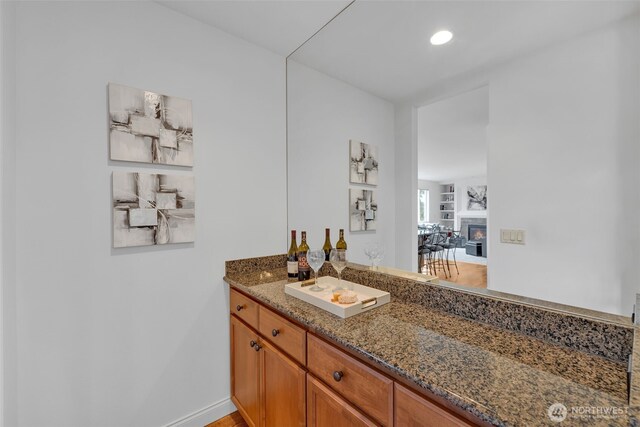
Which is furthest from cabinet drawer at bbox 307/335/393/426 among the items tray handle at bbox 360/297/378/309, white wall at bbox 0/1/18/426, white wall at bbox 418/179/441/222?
white wall at bbox 0/1/18/426

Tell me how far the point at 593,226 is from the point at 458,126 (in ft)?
1.75

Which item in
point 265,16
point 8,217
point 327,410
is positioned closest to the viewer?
point 327,410

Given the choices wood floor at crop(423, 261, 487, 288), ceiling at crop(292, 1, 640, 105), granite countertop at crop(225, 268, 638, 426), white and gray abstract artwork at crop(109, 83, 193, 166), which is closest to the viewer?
granite countertop at crop(225, 268, 638, 426)

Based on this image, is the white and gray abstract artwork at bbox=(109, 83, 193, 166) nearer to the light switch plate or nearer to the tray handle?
the tray handle

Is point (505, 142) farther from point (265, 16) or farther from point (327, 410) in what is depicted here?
point (265, 16)

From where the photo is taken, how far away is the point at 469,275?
109 centimetres

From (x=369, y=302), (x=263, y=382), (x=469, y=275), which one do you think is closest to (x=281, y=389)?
(x=263, y=382)

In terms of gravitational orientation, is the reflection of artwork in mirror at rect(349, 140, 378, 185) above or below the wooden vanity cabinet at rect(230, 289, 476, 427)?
above

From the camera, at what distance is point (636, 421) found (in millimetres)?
468

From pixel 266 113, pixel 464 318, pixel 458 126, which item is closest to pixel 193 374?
pixel 464 318

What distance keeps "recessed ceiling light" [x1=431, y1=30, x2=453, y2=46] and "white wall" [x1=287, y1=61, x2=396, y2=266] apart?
12.5 inches

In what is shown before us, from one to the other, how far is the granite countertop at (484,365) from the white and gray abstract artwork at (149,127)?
3.67ft

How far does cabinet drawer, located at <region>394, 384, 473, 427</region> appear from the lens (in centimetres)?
68

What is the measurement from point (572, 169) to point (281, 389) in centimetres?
137
